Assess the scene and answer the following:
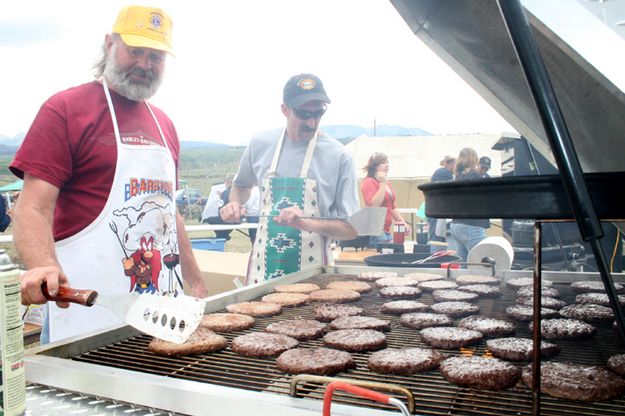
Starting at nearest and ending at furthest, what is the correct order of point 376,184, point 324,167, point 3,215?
point 324,167 < point 3,215 < point 376,184

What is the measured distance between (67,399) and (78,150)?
176cm

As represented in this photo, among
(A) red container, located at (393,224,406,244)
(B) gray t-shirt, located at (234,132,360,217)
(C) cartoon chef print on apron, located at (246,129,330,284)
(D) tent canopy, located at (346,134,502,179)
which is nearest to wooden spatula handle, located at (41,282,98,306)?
(C) cartoon chef print on apron, located at (246,129,330,284)

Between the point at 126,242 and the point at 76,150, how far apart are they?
618 mm

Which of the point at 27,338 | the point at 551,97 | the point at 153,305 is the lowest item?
the point at 27,338

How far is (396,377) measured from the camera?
1.93 metres

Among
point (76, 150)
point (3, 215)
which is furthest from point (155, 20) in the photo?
point (3, 215)

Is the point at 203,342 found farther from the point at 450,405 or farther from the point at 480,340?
the point at 480,340

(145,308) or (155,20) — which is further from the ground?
(155,20)

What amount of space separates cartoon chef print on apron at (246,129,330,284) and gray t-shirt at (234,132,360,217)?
0.19ft

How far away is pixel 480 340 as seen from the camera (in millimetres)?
2379

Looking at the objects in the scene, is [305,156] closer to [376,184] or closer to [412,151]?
[376,184]

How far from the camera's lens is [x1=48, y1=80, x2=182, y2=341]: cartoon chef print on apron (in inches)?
117

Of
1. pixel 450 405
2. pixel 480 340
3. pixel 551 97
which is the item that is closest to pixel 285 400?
pixel 450 405

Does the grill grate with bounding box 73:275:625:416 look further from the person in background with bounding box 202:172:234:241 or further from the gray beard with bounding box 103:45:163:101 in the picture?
the person in background with bounding box 202:172:234:241
